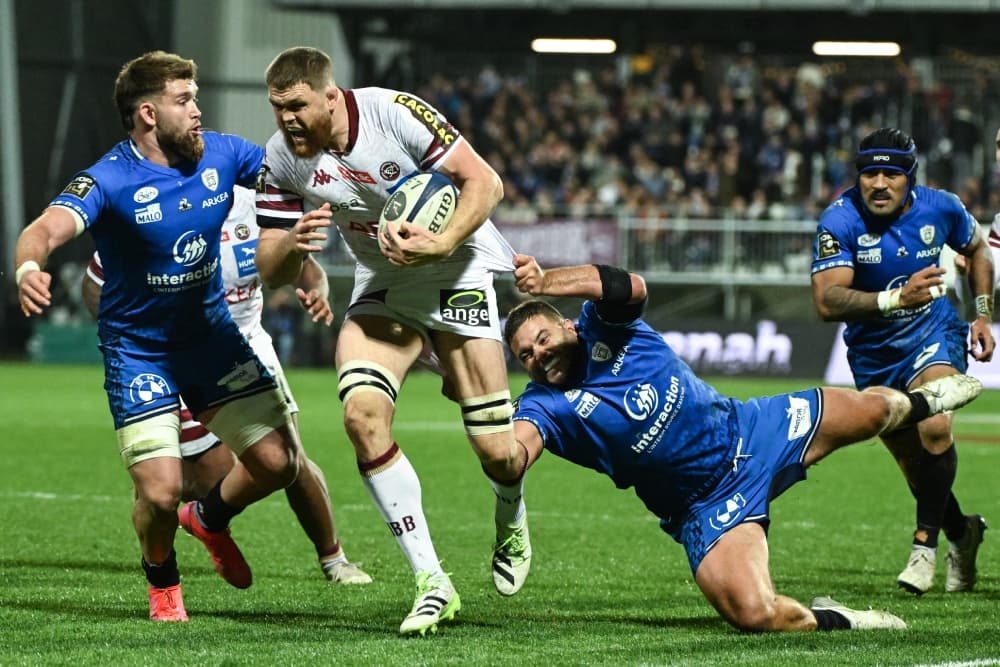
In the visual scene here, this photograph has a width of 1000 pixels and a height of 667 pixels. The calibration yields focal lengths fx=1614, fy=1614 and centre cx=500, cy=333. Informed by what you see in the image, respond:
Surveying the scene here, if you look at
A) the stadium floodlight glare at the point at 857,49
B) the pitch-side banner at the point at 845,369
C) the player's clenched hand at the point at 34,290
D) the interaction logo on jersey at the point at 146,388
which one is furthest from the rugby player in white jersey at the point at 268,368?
the stadium floodlight glare at the point at 857,49

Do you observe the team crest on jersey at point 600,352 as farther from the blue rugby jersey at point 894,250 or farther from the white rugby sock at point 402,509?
the blue rugby jersey at point 894,250

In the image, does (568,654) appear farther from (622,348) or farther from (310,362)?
(310,362)

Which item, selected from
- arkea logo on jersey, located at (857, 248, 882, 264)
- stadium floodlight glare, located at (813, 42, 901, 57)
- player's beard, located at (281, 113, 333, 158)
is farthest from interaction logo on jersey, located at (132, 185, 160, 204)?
stadium floodlight glare, located at (813, 42, 901, 57)

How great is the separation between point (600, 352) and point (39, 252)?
7.36 ft

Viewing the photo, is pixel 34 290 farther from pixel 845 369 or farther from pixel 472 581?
pixel 845 369

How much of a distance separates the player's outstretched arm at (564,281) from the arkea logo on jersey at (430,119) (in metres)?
0.58

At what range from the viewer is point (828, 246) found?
8.09 metres

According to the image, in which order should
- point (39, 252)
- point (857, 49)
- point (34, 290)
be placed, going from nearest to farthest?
point (34, 290), point (39, 252), point (857, 49)

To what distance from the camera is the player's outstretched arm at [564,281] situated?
625cm

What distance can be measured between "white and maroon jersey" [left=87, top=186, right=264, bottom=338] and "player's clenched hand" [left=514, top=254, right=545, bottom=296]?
8.15ft

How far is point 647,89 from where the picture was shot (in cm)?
3222

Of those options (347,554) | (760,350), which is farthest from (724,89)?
(347,554)

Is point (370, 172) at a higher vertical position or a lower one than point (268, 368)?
higher

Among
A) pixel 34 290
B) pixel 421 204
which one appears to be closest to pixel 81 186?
pixel 34 290
